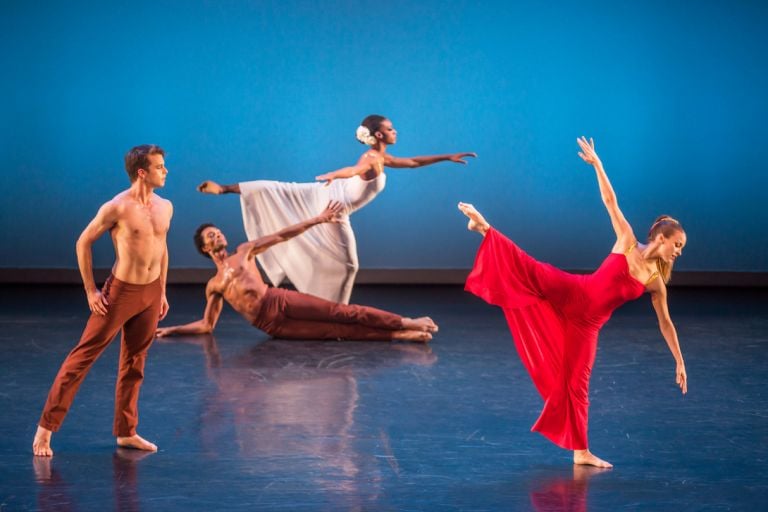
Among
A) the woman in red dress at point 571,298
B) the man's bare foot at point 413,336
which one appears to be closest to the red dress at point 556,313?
the woman in red dress at point 571,298

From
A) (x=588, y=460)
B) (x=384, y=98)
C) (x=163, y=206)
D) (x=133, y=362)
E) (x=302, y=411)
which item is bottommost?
(x=302, y=411)

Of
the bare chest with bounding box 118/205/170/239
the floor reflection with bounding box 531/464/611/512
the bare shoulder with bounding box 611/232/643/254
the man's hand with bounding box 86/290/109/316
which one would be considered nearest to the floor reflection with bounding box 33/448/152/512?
the man's hand with bounding box 86/290/109/316

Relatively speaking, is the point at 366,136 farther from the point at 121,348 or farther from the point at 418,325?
the point at 121,348

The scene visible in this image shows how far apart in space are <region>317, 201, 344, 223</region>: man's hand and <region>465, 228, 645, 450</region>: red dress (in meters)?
2.52

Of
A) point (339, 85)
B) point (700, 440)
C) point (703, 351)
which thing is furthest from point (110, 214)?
point (339, 85)

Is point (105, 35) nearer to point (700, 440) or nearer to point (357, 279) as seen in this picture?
point (357, 279)

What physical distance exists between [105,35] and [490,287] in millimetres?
6226

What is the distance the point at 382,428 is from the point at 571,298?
108 centimetres

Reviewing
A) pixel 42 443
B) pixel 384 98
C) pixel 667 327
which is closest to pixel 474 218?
pixel 667 327

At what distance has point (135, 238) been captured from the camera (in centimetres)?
411

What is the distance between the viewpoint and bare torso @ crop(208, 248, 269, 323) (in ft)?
21.9

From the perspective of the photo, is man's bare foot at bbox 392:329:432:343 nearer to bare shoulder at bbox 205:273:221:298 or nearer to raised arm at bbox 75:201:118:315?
bare shoulder at bbox 205:273:221:298

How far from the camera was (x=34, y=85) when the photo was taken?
9.40m

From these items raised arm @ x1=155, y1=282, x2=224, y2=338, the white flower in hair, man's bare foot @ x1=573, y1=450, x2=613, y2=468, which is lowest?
raised arm @ x1=155, y1=282, x2=224, y2=338
